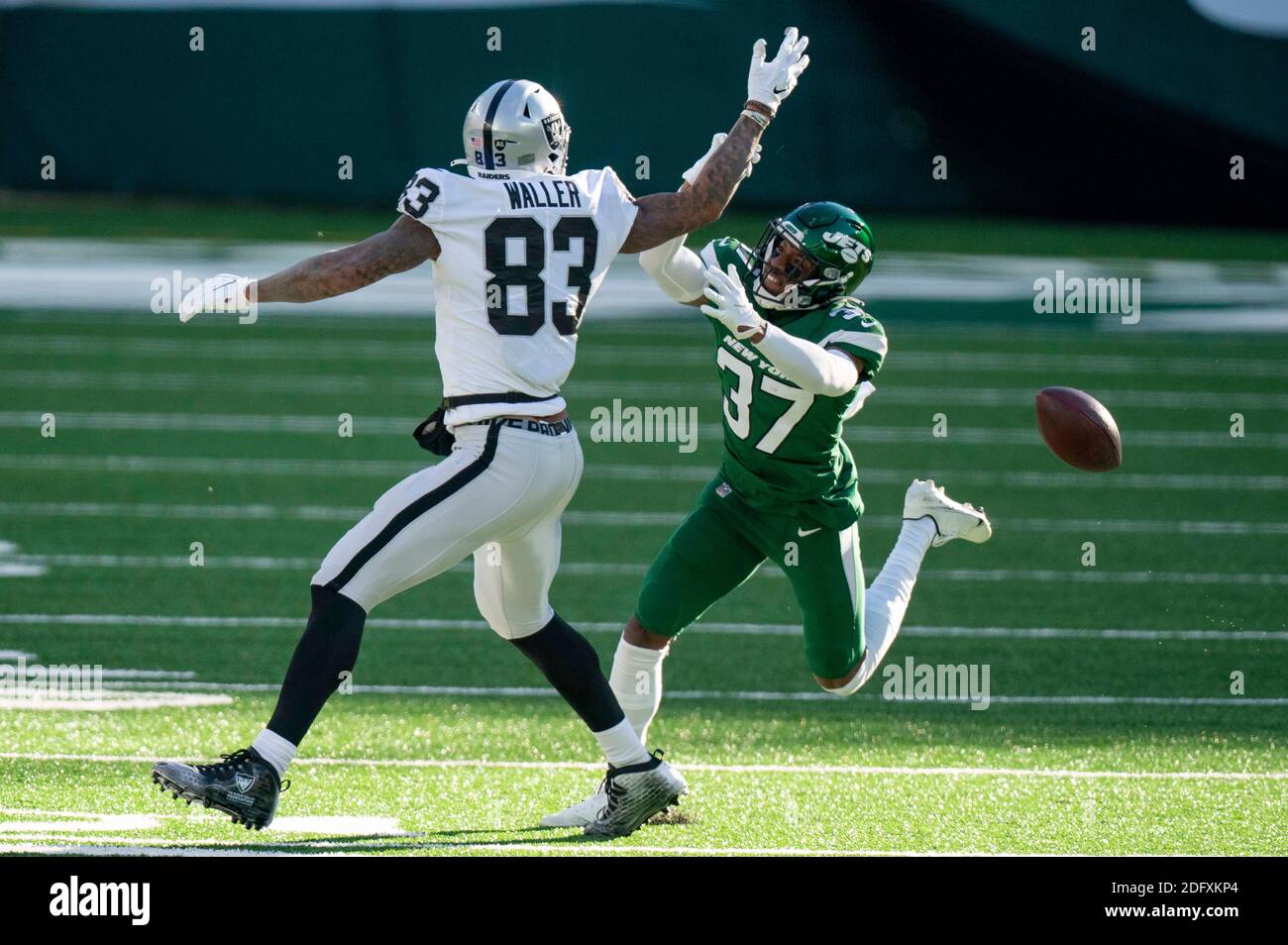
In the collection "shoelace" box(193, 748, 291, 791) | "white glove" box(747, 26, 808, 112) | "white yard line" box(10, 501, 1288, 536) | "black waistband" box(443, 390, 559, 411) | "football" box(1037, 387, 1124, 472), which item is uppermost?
"white glove" box(747, 26, 808, 112)

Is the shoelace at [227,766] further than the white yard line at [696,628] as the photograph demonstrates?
No

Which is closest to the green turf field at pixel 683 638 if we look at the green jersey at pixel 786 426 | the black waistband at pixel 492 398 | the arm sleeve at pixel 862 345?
the green jersey at pixel 786 426

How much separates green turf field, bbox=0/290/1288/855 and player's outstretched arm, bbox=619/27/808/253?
1525 mm

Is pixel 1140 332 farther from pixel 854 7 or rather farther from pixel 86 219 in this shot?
pixel 86 219

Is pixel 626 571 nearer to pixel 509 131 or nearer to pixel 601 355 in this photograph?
pixel 509 131

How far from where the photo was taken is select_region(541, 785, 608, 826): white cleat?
4.78 m

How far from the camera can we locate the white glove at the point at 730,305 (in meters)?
4.36

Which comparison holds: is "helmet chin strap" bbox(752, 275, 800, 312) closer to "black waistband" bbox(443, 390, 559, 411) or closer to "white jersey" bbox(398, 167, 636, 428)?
"white jersey" bbox(398, 167, 636, 428)

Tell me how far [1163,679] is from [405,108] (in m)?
16.1

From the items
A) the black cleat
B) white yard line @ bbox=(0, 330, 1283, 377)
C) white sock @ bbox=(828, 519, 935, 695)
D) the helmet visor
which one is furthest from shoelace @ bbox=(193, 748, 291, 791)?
white yard line @ bbox=(0, 330, 1283, 377)

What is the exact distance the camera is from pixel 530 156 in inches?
181

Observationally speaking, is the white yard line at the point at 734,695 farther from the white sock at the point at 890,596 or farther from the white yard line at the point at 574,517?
the white yard line at the point at 574,517
